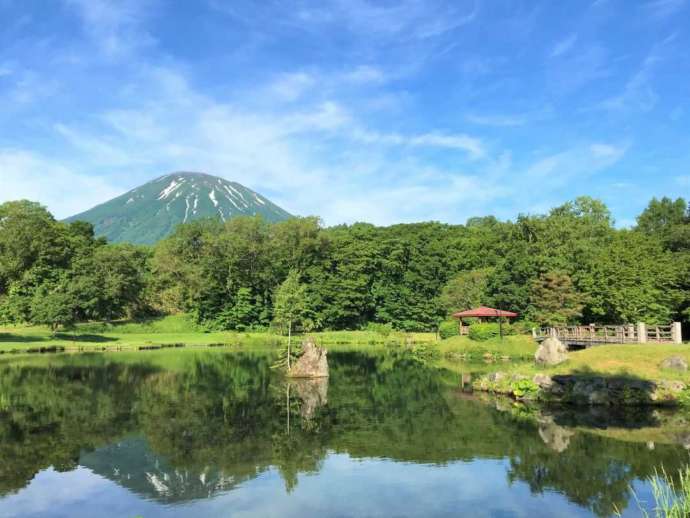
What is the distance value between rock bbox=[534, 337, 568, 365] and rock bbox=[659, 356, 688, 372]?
4.82 meters

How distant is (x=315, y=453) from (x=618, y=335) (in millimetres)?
26569

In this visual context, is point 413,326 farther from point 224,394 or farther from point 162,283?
point 224,394

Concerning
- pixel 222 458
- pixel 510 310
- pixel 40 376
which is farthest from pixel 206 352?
pixel 222 458

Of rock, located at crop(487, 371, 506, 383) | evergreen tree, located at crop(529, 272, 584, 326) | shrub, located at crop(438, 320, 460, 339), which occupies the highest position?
evergreen tree, located at crop(529, 272, 584, 326)

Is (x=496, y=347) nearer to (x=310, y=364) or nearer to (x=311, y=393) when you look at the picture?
(x=310, y=364)

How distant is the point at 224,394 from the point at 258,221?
55.8 meters

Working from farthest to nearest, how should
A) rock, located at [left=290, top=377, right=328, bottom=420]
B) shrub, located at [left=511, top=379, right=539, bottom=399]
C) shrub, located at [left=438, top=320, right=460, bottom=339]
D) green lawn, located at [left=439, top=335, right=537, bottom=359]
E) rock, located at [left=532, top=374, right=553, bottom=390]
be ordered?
shrub, located at [left=438, top=320, right=460, bottom=339] < green lawn, located at [left=439, top=335, right=537, bottom=359] < shrub, located at [left=511, top=379, right=539, bottom=399] < rock, located at [left=532, top=374, right=553, bottom=390] < rock, located at [left=290, top=377, right=328, bottom=420]

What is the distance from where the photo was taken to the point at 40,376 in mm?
35156

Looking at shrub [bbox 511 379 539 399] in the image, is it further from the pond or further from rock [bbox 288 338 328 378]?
rock [bbox 288 338 328 378]

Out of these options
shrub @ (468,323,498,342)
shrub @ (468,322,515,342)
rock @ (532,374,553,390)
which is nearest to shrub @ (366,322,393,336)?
shrub @ (468,322,515,342)

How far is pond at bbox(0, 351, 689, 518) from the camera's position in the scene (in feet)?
45.7

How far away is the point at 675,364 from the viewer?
88.5 ft

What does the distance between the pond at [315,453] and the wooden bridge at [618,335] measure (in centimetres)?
1124

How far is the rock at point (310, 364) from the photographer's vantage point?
35.5 metres
